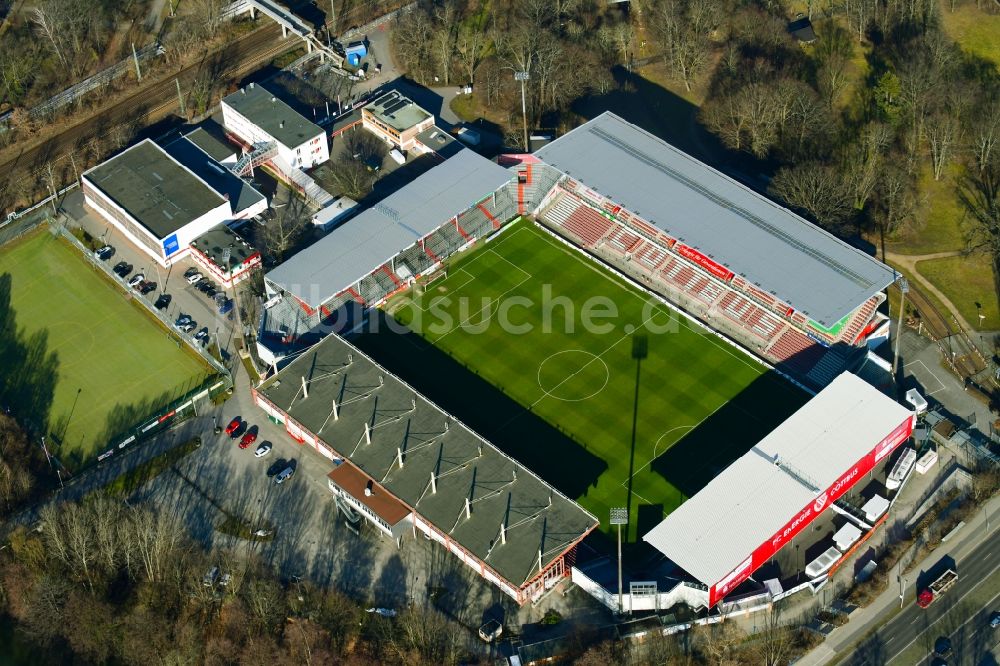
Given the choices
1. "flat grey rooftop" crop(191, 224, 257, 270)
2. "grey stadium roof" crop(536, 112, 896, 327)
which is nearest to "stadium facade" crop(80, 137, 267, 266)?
"flat grey rooftop" crop(191, 224, 257, 270)

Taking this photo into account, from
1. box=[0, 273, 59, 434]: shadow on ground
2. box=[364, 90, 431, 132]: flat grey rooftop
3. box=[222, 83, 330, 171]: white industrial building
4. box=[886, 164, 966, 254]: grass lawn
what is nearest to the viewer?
box=[0, 273, 59, 434]: shadow on ground

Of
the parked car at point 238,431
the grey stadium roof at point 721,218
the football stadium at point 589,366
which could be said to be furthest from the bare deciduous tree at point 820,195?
the parked car at point 238,431

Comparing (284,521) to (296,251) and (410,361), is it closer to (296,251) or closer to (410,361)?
(410,361)

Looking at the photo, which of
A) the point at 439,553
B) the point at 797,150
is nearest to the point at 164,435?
the point at 439,553

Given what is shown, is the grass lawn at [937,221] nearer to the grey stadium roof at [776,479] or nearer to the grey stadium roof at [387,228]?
the grey stadium roof at [776,479]

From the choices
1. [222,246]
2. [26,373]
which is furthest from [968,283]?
[26,373]

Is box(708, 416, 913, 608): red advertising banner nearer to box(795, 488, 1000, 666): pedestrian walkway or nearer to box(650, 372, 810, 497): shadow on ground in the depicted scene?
box(795, 488, 1000, 666): pedestrian walkway

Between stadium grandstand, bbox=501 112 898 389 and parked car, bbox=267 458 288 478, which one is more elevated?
stadium grandstand, bbox=501 112 898 389

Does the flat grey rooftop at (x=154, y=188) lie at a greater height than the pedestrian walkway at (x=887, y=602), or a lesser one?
greater
